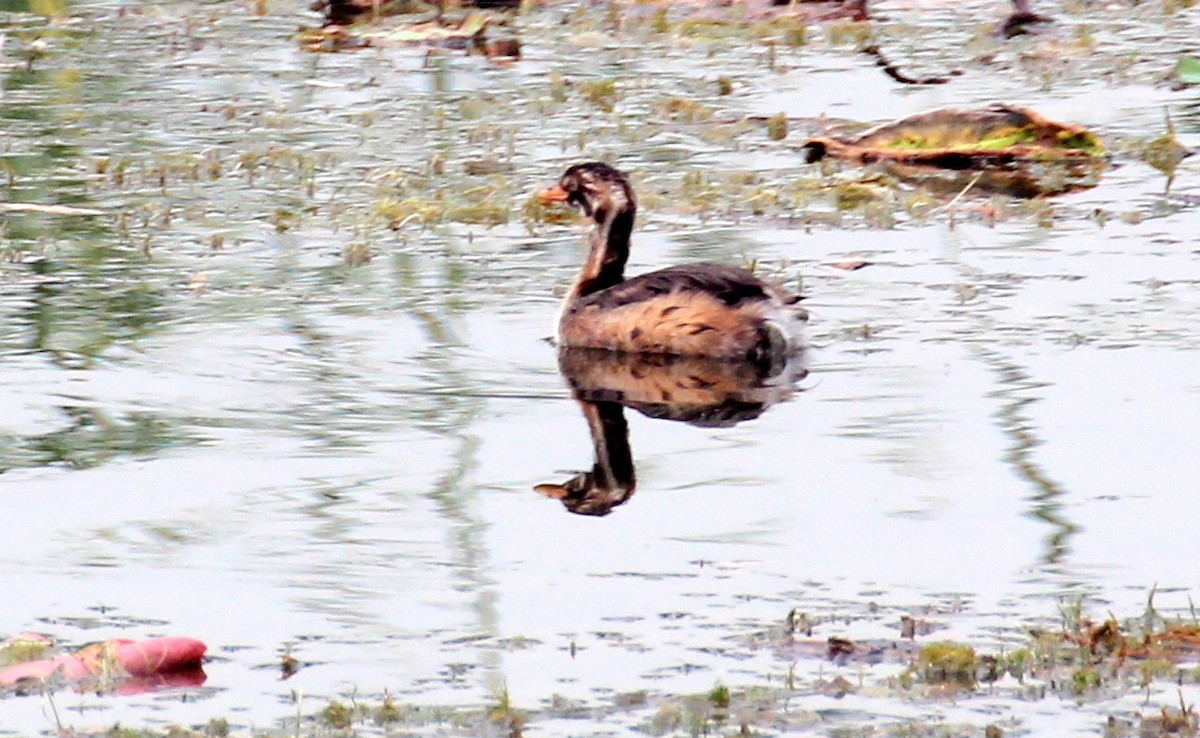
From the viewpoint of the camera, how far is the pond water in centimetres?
628

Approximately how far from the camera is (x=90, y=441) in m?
8.53

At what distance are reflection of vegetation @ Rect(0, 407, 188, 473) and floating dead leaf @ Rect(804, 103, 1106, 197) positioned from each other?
585 centimetres

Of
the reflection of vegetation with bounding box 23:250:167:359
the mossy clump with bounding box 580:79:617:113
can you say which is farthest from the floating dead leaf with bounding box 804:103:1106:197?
the reflection of vegetation with bounding box 23:250:167:359

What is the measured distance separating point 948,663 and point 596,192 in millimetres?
5256

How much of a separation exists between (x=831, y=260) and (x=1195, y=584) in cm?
496

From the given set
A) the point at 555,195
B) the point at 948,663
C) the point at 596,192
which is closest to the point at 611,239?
the point at 596,192

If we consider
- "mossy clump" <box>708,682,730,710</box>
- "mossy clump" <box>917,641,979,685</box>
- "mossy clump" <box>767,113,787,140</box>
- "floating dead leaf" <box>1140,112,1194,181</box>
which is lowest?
"mossy clump" <box>767,113,787,140</box>

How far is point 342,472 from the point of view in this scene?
8.05 m

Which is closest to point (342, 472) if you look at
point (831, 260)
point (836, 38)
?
point (831, 260)

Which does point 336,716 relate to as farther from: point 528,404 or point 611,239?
point 611,239

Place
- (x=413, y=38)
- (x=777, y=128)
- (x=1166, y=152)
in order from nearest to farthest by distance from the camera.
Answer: (x=1166, y=152) → (x=777, y=128) → (x=413, y=38)

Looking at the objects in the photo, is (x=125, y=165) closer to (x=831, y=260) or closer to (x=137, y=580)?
(x=831, y=260)

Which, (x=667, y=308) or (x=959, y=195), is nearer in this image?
(x=667, y=308)

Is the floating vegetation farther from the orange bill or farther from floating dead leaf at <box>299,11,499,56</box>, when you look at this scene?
the orange bill
